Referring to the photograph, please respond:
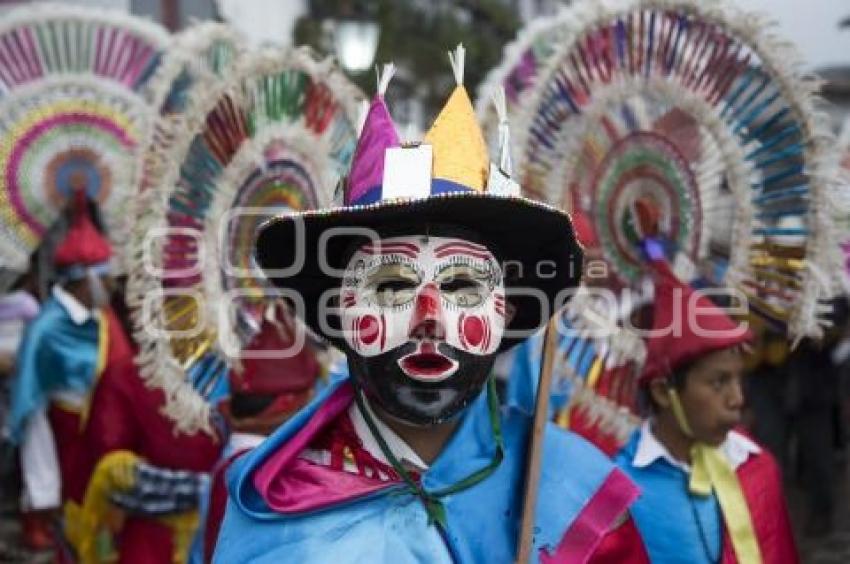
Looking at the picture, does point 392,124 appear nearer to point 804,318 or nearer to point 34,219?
point 804,318

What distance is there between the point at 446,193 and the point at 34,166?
3039 mm

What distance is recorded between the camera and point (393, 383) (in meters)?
2.79

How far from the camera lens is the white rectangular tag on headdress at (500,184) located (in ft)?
9.26

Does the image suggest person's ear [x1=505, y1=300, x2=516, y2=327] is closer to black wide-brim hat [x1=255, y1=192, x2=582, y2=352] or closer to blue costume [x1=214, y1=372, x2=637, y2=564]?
black wide-brim hat [x1=255, y1=192, x2=582, y2=352]

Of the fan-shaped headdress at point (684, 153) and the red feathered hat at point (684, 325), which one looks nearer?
the fan-shaped headdress at point (684, 153)

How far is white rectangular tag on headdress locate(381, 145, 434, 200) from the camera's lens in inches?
109

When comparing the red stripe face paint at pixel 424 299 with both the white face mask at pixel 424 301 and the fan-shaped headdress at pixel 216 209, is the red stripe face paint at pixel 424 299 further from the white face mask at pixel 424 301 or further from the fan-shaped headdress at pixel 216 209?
the fan-shaped headdress at pixel 216 209

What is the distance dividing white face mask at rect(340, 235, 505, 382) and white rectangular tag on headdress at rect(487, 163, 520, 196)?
0.13 meters

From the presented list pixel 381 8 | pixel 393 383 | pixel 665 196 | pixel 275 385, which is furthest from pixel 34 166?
pixel 381 8

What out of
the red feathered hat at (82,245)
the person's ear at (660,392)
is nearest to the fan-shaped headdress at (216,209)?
the person's ear at (660,392)

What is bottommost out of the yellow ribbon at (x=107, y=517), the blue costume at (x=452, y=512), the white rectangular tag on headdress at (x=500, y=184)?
the yellow ribbon at (x=107, y=517)

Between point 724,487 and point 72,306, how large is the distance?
3.63m

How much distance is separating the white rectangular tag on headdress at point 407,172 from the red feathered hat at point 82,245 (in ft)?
10.7

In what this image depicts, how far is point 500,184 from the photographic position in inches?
112
